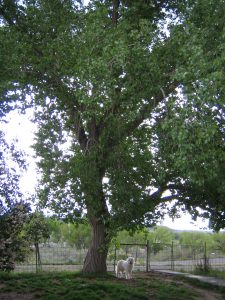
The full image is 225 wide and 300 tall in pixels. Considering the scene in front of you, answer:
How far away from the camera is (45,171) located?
59.0ft

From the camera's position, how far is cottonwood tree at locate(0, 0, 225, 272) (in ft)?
33.9

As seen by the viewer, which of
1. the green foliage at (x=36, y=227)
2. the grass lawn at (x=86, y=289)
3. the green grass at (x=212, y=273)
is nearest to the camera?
the grass lawn at (x=86, y=289)

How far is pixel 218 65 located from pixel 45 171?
10.3 meters

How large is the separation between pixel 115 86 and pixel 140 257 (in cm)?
2024

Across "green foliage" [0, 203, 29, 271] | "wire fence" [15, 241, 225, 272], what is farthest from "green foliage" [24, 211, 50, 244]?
"wire fence" [15, 241, 225, 272]

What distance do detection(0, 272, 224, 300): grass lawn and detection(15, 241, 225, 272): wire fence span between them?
4149 mm

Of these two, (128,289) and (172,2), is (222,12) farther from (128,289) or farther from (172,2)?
(128,289)

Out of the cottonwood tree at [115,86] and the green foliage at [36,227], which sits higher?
the cottonwood tree at [115,86]

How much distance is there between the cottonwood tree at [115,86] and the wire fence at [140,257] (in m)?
5.31

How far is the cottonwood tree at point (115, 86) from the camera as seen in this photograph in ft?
33.9

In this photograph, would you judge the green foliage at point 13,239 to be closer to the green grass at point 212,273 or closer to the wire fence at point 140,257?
the wire fence at point 140,257

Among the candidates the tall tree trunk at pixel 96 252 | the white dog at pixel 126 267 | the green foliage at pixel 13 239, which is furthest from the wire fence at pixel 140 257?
the green foliage at pixel 13 239

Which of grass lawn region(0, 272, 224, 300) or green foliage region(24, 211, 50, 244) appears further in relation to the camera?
green foliage region(24, 211, 50, 244)

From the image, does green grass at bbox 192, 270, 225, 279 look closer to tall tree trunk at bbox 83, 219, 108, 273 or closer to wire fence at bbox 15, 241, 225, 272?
wire fence at bbox 15, 241, 225, 272
